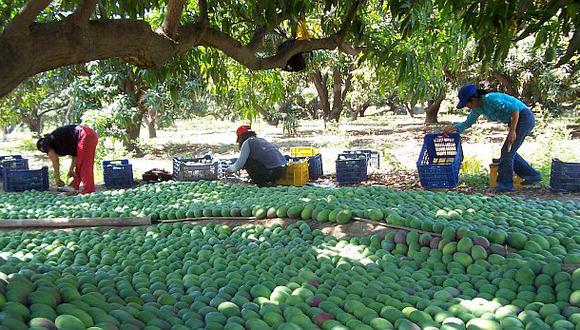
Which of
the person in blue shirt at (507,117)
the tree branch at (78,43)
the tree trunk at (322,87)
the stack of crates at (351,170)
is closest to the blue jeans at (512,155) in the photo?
the person in blue shirt at (507,117)

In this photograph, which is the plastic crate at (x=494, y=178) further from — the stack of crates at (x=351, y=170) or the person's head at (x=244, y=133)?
the person's head at (x=244, y=133)

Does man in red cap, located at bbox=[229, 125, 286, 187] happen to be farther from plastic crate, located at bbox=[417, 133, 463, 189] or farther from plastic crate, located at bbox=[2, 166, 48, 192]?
plastic crate, located at bbox=[2, 166, 48, 192]

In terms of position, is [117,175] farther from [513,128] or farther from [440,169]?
[513,128]

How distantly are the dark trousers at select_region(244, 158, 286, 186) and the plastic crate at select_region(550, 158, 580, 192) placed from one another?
3.49m

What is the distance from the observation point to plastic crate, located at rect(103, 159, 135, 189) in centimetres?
791

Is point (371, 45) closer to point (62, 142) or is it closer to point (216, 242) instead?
point (216, 242)

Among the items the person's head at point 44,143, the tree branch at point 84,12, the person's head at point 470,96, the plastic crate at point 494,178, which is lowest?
the plastic crate at point 494,178

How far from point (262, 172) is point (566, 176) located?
3836mm

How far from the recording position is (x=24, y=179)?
24.6ft

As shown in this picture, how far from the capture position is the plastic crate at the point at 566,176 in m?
A: 5.89

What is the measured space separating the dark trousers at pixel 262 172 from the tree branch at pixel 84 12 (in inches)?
159

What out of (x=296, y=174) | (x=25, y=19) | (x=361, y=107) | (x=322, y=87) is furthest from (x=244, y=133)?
(x=361, y=107)

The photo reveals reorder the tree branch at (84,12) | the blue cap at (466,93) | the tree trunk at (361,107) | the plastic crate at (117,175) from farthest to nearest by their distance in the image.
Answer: the tree trunk at (361,107), the plastic crate at (117,175), the blue cap at (466,93), the tree branch at (84,12)

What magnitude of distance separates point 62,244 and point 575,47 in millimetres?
3734
